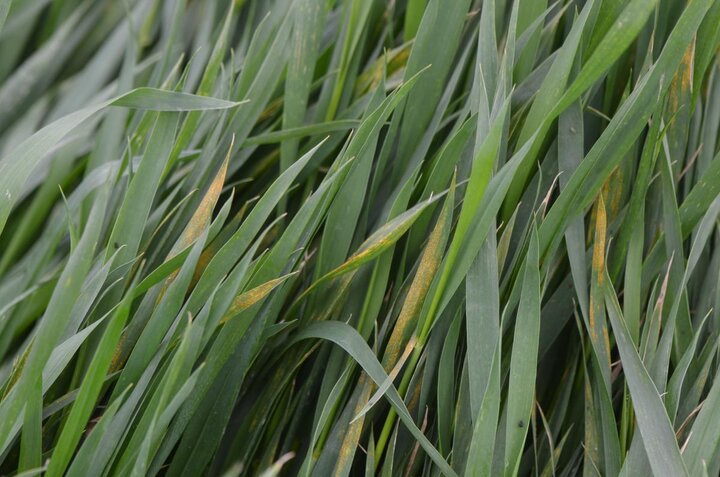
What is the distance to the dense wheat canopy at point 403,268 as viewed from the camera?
21.5 inches

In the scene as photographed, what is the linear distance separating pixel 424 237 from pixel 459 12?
0.18 m

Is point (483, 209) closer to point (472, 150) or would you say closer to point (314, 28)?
point (472, 150)

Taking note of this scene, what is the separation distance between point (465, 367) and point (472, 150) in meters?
0.17

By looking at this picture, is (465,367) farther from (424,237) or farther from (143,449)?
(143,449)

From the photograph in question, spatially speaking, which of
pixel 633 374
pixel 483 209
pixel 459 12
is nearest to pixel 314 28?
pixel 459 12

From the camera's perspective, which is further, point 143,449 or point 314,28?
point 314,28

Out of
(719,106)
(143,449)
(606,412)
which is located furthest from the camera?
(719,106)

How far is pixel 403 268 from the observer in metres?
0.65

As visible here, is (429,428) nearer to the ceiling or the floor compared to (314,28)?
nearer to the floor

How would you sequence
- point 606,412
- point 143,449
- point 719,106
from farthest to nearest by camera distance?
point 719,106
point 606,412
point 143,449

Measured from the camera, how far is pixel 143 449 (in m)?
0.47

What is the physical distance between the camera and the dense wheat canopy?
55 centimetres

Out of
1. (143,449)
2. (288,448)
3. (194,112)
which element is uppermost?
(194,112)

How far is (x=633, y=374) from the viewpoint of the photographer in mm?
558
